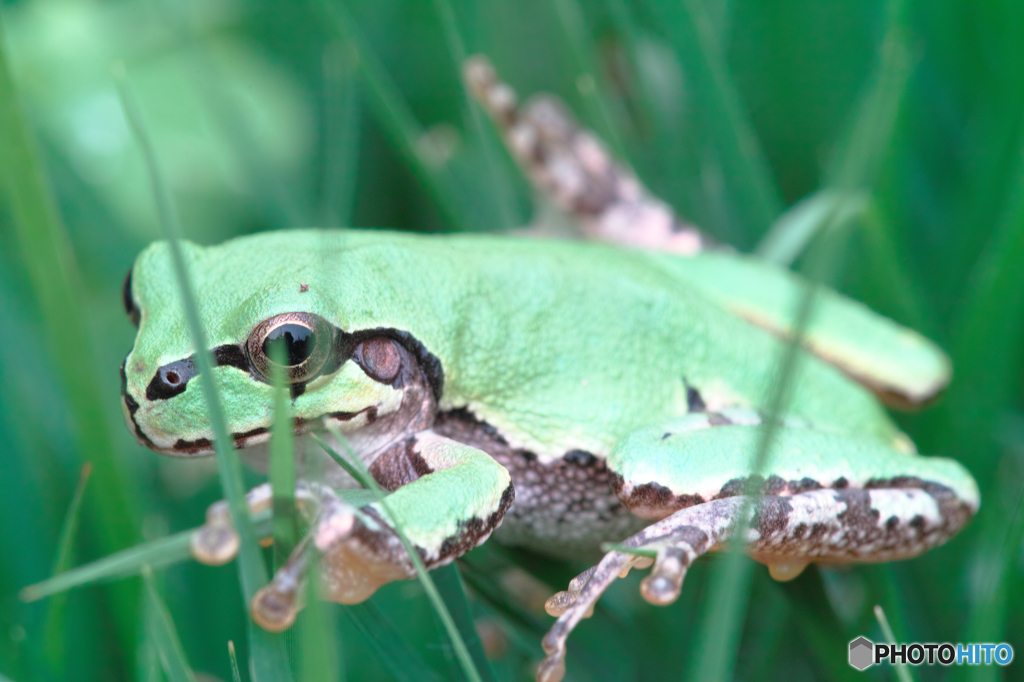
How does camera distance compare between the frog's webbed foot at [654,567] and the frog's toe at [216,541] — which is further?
the frog's webbed foot at [654,567]

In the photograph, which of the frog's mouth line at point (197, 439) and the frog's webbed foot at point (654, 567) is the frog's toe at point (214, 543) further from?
the frog's webbed foot at point (654, 567)

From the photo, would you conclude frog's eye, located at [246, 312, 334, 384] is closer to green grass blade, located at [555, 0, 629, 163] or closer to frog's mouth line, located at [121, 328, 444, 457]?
frog's mouth line, located at [121, 328, 444, 457]

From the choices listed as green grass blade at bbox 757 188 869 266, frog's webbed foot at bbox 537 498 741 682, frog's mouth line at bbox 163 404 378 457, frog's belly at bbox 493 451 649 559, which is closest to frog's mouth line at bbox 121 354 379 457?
frog's mouth line at bbox 163 404 378 457

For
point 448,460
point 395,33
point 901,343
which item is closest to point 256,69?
point 395,33

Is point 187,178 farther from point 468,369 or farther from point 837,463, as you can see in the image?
point 837,463

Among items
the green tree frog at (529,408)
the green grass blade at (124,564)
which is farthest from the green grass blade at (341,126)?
the green grass blade at (124,564)
